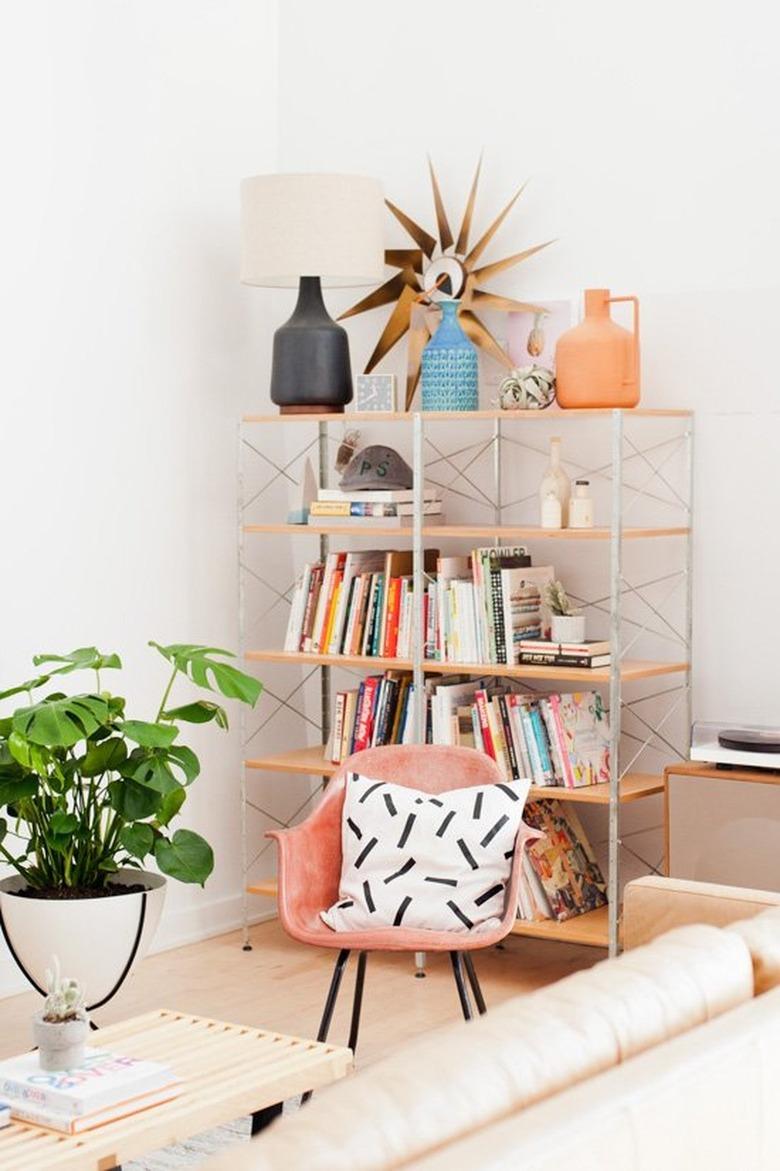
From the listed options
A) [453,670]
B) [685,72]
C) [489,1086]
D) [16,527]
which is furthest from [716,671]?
[489,1086]

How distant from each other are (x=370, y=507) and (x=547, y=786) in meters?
0.95

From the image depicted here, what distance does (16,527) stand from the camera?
453 centimetres

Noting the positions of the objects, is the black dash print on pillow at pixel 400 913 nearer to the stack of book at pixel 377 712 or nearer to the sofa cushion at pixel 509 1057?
the stack of book at pixel 377 712

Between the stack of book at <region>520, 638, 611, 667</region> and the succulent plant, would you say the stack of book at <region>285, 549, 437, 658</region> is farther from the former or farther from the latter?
the succulent plant

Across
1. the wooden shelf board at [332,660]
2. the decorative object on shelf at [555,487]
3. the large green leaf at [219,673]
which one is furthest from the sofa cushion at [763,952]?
the wooden shelf board at [332,660]

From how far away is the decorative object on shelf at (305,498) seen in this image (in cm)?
502

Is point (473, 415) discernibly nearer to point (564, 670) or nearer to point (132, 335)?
point (564, 670)

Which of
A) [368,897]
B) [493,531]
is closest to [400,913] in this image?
[368,897]

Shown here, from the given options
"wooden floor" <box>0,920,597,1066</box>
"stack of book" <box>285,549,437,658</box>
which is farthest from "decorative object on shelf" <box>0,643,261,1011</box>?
"stack of book" <box>285,549,437,658</box>

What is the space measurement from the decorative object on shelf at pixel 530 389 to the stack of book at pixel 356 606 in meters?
0.59

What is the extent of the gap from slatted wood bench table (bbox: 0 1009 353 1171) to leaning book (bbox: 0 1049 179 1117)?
4 centimetres

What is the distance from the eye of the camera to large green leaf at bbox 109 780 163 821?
4.02m

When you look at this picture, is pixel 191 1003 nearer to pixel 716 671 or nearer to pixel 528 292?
pixel 716 671

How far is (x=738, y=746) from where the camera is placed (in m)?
4.20
